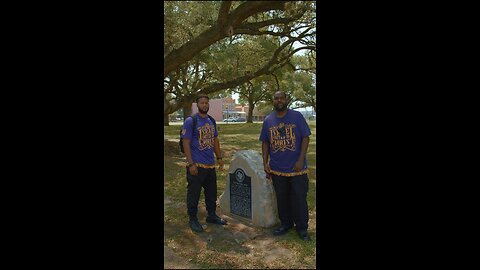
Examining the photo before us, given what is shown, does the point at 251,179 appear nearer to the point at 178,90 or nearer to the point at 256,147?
the point at 256,147

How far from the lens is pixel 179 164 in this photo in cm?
714

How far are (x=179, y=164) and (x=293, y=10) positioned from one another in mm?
5459

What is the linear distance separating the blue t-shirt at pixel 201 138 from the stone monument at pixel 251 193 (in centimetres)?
42

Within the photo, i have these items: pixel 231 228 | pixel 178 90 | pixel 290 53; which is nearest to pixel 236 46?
pixel 290 53

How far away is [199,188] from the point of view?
11.4 feet

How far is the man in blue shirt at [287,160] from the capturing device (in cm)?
303

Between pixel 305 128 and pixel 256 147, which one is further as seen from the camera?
pixel 256 147

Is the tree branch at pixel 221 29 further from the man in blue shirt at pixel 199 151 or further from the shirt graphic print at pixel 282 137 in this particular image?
the shirt graphic print at pixel 282 137

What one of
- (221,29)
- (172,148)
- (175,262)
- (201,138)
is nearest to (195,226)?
(175,262)

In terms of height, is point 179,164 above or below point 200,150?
below

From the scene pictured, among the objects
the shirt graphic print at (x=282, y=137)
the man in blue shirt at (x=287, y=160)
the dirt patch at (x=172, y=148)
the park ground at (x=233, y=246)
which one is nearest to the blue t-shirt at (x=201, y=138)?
the park ground at (x=233, y=246)

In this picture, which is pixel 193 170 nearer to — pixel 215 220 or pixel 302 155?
pixel 215 220

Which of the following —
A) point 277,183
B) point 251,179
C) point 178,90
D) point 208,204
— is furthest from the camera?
point 178,90

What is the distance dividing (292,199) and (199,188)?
1.10 metres
